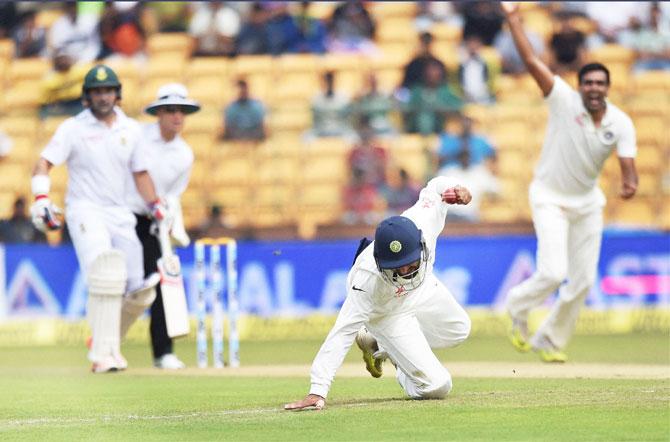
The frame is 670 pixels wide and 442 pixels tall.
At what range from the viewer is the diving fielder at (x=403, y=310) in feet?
20.6

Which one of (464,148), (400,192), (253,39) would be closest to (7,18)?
(253,39)

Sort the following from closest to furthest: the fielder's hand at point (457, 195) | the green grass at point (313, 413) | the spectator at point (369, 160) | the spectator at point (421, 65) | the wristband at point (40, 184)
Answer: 1. the green grass at point (313, 413)
2. the fielder's hand at point (457, 195)
3. the wristband at point (40, 184)
4. the spectator at point (369, 160)
5. the spectator at point (421, 65)

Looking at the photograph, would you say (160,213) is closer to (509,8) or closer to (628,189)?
(509,8)

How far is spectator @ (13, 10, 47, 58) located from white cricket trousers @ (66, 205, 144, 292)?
260 inches

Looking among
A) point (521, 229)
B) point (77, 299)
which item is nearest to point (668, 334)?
point (521, 229)

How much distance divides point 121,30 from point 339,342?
9519mm

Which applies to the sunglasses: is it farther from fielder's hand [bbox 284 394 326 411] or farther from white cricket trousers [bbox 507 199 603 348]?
fielder's hand [bbox 284 394 326 411]

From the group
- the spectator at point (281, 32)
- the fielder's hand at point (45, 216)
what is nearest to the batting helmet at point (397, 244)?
the fielder's hand at point (45, 216)

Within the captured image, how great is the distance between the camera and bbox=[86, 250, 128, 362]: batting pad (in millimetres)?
9031

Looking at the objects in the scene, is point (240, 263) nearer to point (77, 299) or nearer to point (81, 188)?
point (77, 299)

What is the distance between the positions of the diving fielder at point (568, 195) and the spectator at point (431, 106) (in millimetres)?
4612

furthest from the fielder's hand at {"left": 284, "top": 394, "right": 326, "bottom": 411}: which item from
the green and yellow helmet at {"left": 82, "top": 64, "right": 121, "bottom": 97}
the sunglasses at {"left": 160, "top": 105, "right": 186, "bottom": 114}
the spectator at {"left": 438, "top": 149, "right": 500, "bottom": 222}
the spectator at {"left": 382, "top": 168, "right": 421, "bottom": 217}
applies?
the spectator at {"left": 438, "top": 149, "right": 500, "bottom": 222}

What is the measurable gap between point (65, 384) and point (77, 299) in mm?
4115

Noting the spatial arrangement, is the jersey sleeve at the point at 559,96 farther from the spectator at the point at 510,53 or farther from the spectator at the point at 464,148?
the spectator at the point at 510,53
